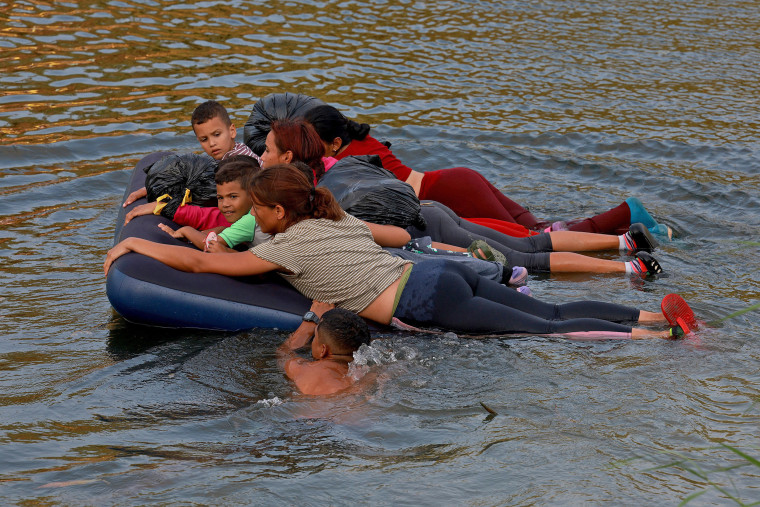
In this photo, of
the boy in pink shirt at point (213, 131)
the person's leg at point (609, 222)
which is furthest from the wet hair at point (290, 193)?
the person's leg at point (609, 222)

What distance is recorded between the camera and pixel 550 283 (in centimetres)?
707

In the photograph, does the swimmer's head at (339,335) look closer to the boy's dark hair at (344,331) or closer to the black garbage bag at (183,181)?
the boy's dark hair at (344,331)

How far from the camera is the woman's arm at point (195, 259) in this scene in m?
5.59

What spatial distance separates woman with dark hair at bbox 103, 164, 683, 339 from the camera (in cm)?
549

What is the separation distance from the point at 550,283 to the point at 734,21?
11622 millimetres

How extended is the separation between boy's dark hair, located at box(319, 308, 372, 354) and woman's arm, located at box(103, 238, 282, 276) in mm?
573

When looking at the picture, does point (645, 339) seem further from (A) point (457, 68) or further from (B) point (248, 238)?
(A) point (457, 68)

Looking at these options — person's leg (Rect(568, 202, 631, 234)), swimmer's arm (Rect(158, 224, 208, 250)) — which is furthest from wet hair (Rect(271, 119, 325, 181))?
person's leg (Rect(568, 202, 631, 234))

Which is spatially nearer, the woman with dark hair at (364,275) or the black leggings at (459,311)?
the woman with dark hair at (364,275)

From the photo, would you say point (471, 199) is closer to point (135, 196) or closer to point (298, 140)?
point (298, 140)

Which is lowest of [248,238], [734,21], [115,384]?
[115,384]

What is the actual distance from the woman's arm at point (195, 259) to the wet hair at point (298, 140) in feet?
3.48

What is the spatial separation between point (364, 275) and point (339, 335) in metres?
0.56

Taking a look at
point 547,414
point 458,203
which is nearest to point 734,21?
point 458,203
